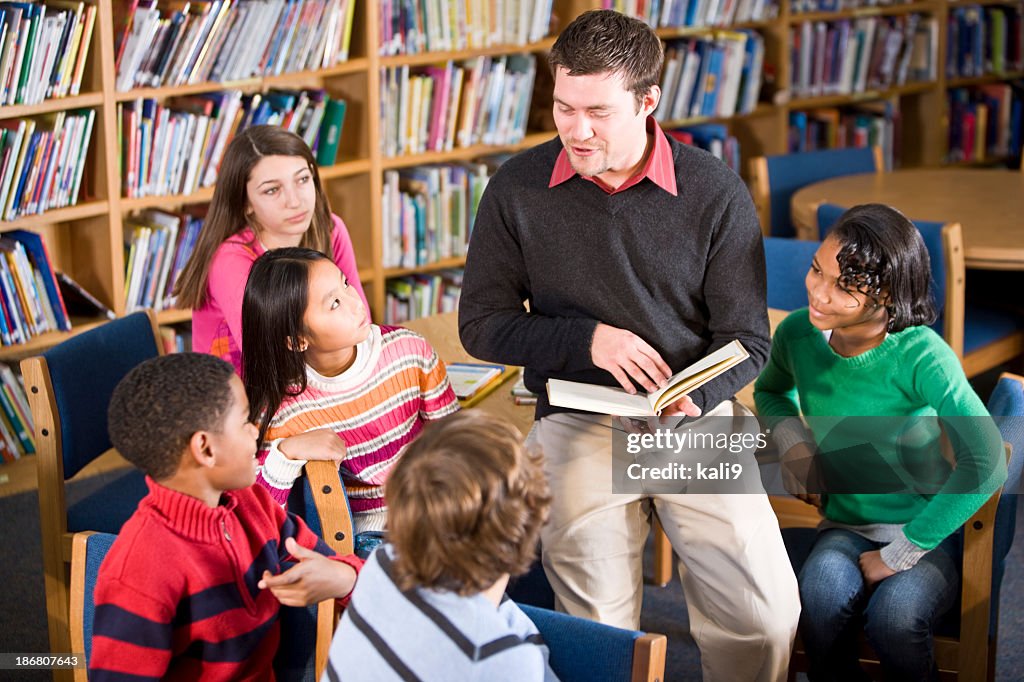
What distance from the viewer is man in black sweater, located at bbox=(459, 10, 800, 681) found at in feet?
6.38

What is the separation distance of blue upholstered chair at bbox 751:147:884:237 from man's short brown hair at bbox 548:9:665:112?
6.42 ft

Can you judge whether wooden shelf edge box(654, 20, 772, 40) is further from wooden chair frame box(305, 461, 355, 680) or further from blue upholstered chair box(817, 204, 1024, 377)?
wooden chair frame box(305, 461, 355, 680)

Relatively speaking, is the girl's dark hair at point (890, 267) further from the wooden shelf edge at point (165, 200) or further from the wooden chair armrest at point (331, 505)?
the wooden shelf edge at point (165, 200)

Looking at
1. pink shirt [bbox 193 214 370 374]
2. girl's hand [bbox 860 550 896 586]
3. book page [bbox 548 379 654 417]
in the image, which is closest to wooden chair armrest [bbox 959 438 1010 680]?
girl's hand [bbox 860 550 896 586]

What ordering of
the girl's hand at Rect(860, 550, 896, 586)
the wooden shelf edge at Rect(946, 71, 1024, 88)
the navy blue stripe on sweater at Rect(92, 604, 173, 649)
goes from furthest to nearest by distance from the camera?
the wooden shelf edge at Rect(946, 71, 1024, 88) < the girl's hand at Rect(860, 550, 896, 586) < the navy blue stripe on sweater at Rect(92, 604, 173, 649)

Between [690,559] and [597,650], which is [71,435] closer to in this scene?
[690,559]

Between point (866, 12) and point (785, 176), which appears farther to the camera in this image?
point (866, 12)

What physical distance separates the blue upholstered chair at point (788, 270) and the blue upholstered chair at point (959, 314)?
0.79 ft

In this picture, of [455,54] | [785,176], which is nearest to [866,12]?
[785,176]

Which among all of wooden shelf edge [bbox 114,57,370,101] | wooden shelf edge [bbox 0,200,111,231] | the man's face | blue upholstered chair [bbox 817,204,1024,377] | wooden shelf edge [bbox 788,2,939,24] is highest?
wooden shelf edge [bbox 788,2,939,24]

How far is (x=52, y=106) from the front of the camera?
3.26m

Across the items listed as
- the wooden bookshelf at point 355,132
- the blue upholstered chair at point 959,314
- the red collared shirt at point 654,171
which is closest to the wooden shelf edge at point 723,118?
the wooden bookshelf at point 355,132

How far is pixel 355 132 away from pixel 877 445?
7.63 ft

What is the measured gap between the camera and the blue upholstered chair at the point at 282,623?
1.61 m
